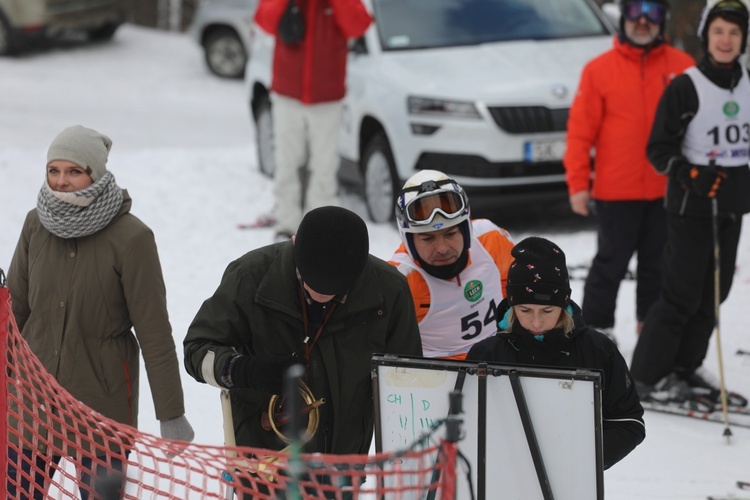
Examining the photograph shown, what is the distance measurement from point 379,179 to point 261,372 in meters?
5.88

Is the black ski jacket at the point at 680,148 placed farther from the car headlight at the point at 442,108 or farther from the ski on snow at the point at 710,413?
the car headlight at the point at 442,108

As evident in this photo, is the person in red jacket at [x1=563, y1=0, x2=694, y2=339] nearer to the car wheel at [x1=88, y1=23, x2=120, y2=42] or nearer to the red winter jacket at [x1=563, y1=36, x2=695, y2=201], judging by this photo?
the red winter jacket at [x1=563, y1=36, x2=695, y2=201]

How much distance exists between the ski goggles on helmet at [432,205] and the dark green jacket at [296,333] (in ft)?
1.67

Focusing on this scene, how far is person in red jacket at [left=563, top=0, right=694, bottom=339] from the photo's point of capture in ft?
22.0

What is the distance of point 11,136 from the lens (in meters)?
12.0

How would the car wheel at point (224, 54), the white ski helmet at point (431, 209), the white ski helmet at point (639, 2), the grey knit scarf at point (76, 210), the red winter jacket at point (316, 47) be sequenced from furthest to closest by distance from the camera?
the car wheel at point (224, 54) < the red winter jacket at point (316, 47) < the white ski helmet at point (639, 2) < the white ski helmet at point (431, 209) < the grey knit scarf at point (76, 210)

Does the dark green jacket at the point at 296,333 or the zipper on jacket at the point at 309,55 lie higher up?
the zipper on jacket at the point at 309,55

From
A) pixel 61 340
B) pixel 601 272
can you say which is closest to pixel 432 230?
pixel 61 340

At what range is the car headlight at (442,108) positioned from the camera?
8727 mm

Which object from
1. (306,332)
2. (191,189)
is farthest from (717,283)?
(191,189)

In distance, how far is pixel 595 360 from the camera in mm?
3631

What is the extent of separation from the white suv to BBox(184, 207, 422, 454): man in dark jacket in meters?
5.00

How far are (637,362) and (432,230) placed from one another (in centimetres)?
248

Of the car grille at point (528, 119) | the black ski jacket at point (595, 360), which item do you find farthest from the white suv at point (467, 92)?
the black ski jacket at point (595, 360)
